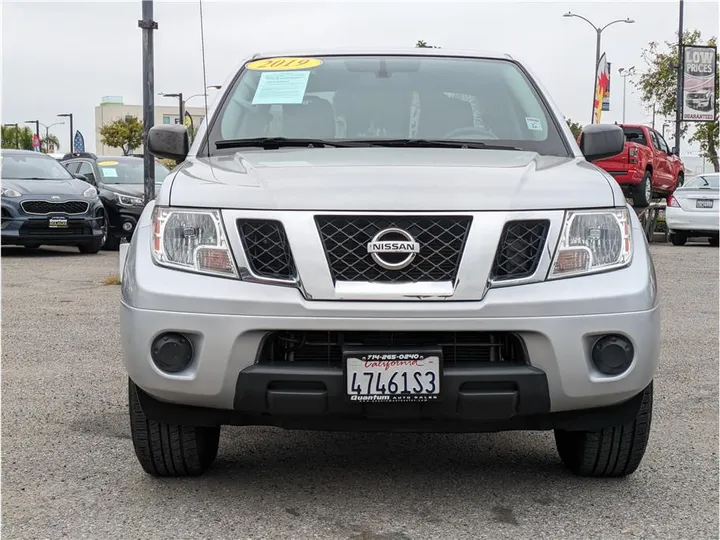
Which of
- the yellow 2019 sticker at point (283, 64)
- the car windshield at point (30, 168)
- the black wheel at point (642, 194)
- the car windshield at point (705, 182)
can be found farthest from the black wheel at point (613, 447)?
the black wheel at point (642, 194)

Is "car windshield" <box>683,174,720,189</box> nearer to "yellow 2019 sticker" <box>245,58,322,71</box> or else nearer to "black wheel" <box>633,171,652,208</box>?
"black wheel" <box>633,171,652,208</box>

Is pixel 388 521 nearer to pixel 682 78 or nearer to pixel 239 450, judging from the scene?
pixel 239 450

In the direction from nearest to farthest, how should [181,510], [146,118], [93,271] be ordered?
[181,510], [146,118], [93,271]

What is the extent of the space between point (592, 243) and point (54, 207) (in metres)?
13.6

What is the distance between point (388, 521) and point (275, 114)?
2.01 meters

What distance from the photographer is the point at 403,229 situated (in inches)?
144

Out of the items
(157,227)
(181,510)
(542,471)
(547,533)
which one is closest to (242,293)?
(157,227)

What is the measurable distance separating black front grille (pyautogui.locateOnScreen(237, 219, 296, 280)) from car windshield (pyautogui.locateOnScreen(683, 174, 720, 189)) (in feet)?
60.8

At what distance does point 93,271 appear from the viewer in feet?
46.0

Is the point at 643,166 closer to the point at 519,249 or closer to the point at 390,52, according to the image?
the point at 390,52

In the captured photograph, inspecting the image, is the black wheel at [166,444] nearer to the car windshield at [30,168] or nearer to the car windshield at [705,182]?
the car windshield at [30,168]

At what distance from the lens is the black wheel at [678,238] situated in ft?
69.9

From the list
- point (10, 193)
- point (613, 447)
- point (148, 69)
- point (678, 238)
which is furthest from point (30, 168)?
point (613, 447)

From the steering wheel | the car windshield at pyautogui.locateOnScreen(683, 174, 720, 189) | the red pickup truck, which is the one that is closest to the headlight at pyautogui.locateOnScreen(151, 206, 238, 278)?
the steering wheel
